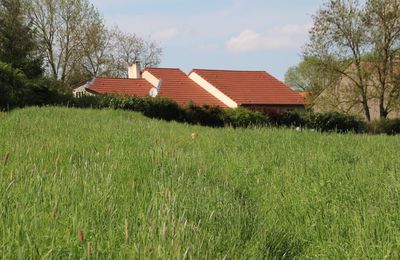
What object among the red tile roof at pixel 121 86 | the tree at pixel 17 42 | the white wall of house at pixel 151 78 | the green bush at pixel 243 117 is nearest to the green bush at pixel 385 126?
the green bush at pixel 243 117

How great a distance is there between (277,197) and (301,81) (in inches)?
3773

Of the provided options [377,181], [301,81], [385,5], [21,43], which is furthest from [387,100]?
[301,81]

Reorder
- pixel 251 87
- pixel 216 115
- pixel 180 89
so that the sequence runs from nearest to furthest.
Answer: pixel 216 115 < pixel 180 89 < pixel 251 87

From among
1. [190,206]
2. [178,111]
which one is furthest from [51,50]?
[190,206]

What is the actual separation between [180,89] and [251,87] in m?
7.15

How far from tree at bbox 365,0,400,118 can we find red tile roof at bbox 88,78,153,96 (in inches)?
800

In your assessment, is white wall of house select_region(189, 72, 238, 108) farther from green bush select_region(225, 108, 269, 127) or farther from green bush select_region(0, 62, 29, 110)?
green bush select_region(0, 62, 29, 110)

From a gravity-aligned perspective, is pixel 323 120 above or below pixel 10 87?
below

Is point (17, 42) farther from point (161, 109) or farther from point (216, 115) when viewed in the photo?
point (216, 115)

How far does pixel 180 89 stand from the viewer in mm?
46031

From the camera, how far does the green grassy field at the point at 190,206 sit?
2.82 meters

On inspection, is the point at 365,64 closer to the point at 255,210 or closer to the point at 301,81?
the point at 255,210

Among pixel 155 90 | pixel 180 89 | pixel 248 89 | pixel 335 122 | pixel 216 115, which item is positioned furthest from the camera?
pixel 248 89

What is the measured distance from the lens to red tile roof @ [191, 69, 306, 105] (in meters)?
45.0
